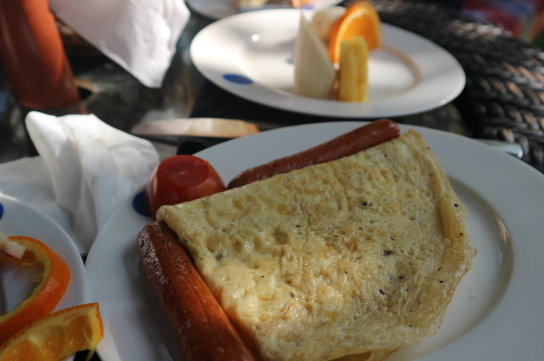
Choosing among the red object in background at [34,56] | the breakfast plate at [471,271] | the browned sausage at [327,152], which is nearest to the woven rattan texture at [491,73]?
the breakfast plate at [471,271]

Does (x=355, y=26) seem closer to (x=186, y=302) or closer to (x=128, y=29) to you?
(x=128, y=29)

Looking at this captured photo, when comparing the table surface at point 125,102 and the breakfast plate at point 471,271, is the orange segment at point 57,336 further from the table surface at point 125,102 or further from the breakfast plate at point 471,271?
the table surface at point 125,102

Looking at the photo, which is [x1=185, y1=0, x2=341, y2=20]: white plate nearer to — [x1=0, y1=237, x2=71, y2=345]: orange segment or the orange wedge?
the orange wedge

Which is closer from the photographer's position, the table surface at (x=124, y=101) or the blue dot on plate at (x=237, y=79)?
the table surface at (x=124, y=101)

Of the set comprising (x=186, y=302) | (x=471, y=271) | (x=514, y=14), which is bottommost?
(x=514, y=14)

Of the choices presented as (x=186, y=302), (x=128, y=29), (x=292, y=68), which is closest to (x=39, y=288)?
(x=186, y=302)

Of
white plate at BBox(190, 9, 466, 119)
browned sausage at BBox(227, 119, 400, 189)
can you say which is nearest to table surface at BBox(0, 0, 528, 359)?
white plate at BBox(190, 9, 466, 119)

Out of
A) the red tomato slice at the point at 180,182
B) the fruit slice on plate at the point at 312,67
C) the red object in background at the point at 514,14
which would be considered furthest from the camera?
the red object in background at the point at 514,14
